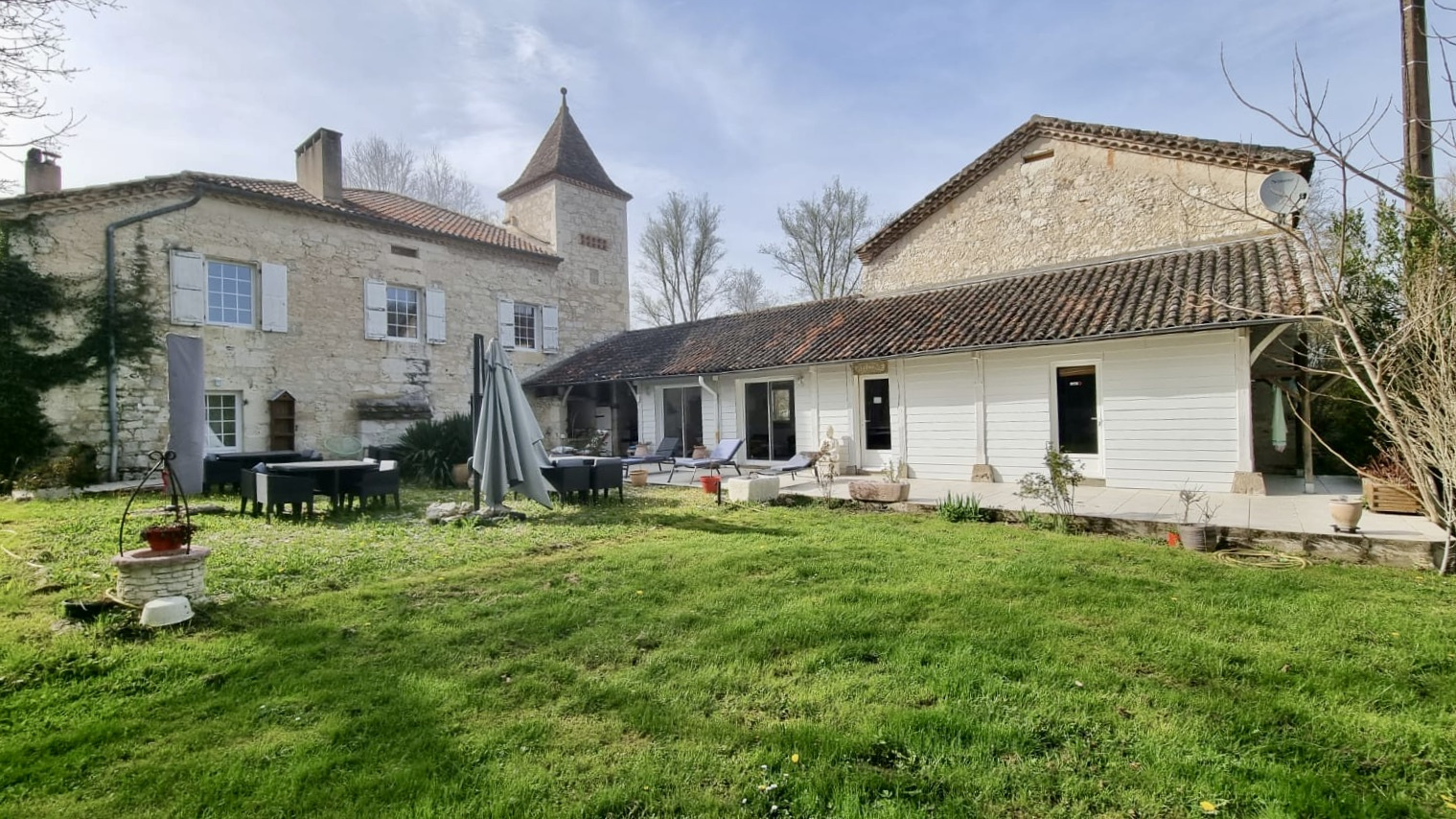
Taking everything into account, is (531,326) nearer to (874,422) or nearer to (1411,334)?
(874,422)

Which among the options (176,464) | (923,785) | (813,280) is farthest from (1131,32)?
(813,280)

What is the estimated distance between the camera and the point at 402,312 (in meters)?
15.6

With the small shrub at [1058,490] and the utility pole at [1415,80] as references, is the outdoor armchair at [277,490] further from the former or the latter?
the utility pole at [1415,80]

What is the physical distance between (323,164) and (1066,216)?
650 inches

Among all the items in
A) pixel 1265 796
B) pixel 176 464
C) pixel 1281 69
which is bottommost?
pixel 1265 796

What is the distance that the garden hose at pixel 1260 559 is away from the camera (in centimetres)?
541

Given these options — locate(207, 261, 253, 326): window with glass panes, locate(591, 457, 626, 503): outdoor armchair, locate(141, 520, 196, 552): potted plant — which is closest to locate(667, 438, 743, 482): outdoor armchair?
locate(591, 457, 626, 503): outdoor armchair

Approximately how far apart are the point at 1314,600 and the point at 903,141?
10726mm

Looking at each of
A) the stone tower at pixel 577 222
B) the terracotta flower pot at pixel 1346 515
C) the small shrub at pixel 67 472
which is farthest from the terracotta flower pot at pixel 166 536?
the stone tower at pixel 577 222

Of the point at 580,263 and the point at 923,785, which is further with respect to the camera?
the point at 580,263

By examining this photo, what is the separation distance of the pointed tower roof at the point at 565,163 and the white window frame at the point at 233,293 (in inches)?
340

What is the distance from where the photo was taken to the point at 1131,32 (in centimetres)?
739

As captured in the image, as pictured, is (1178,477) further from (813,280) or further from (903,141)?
(813,280)

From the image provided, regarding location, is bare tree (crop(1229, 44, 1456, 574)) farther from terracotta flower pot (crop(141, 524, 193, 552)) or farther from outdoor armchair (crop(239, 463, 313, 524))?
outdoor armchair (crop(239, 463, 313, 524))
